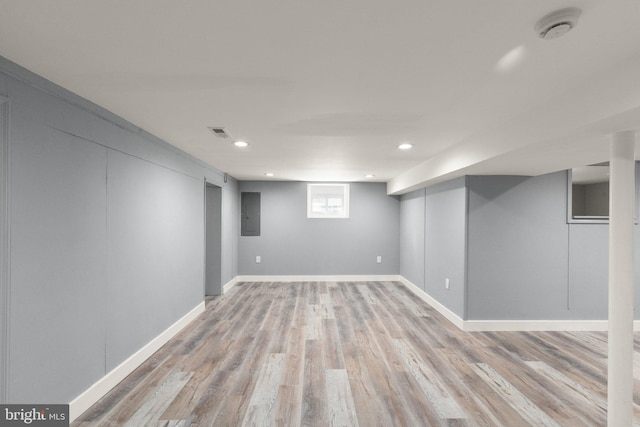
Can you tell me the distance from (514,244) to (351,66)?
3281 millimetres

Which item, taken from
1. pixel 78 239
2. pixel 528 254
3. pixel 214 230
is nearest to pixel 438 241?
pixel 528 254

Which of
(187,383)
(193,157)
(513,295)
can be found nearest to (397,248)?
(513,295)

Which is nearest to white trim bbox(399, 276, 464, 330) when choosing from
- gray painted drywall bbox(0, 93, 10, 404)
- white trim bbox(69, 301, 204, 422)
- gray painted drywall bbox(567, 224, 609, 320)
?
gray painted drywall bbox(567, 224, 609, 320)

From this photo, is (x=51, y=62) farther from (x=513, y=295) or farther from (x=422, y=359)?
(x=513, y=295)

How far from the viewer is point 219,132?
2795 mm

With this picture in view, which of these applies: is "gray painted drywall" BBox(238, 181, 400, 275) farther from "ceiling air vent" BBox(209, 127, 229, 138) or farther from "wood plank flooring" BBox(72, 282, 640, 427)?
"ceiling air vent" BBox(209, 127, 229, 138)

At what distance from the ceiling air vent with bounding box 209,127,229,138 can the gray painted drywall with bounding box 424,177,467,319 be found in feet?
9.32

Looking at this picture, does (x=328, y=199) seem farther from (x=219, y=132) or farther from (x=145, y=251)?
(x=145, y=251)

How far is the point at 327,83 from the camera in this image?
69.6 inches

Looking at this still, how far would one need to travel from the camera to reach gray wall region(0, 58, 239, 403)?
1611 millimetres

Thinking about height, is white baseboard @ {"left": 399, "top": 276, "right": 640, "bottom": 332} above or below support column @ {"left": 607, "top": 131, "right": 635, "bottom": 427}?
below

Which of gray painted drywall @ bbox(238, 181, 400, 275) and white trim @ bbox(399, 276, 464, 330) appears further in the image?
gray painted drywall @ bbox(238, 181, 400, 275)

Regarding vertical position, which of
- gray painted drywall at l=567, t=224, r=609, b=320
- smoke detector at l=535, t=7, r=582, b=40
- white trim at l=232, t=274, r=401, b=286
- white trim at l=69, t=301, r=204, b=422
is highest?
smoke detector at l=535, t=7, r=582, b=40

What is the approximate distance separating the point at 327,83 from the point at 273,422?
2168mm
